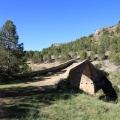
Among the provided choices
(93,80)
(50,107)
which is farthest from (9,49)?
(50,107)

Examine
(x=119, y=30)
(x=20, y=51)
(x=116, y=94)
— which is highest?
(x=119, y=30)

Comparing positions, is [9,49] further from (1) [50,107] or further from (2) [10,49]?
(1) [50,107]

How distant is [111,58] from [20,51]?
44429 mm

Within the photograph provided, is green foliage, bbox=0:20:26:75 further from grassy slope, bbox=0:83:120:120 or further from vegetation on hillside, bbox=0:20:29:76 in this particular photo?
grassy slope, bbox=0:83:120:120

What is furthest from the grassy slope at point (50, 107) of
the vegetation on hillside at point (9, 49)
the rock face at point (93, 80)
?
the rock face at point (93, 80)

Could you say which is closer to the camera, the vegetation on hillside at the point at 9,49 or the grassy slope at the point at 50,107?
the grassy slope at the point at 50,107

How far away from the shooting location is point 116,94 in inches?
1468

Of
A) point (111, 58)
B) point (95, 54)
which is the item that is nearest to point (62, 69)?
point (111, 58)

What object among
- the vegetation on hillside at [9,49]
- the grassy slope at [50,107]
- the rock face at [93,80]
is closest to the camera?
the grassy slope at [50,107]

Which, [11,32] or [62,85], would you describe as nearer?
[62,85]

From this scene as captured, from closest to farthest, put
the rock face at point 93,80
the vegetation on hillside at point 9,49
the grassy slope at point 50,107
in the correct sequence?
1. the grassy slope at point 50,107
2. the vegetation on hillside at point 9,49
3. the rock face at point 93,80

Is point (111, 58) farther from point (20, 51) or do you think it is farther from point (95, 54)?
point (20, 51)

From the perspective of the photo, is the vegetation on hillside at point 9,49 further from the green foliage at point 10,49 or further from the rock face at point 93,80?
the rock face at point 93,80

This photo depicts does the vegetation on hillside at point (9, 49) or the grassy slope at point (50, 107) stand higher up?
the vegetation on hillside at point (9, 49)
